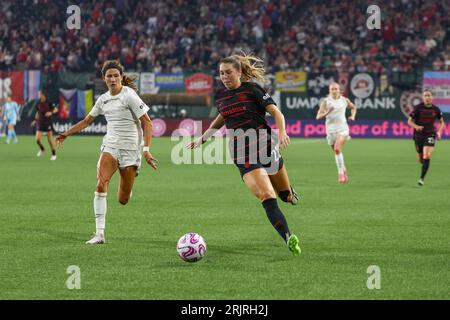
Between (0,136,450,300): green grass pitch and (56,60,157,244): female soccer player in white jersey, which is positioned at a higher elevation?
(56,60,157,244): female soccer player in white jersey

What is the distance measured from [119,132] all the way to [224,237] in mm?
2008

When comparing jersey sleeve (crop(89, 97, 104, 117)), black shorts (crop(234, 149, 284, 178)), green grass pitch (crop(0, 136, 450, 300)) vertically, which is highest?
jersey sleeve (crop(89, 97, 104, 117))

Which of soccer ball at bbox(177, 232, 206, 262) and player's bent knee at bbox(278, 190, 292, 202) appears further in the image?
player's bent knee at bbox(278, 190, 292, 202)

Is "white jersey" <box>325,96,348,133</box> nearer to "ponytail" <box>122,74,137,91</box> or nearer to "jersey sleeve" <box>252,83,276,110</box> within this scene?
"ponytail" <box>122,74,137,91</box>

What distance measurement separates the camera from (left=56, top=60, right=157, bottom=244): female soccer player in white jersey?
12055mm

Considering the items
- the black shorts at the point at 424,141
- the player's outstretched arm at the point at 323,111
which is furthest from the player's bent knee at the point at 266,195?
the player's outstretched arm at the point at 323,111

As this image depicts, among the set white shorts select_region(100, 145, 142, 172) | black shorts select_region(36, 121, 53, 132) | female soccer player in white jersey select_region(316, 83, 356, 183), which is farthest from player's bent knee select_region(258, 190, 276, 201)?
black shorts select_region(36, 121, 53, 132)

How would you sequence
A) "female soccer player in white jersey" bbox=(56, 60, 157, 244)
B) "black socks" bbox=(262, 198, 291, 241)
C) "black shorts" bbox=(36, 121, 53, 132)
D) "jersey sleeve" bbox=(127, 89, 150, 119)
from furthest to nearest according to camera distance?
"black shorts" bbox=(36, 121, 53, 132) < "jersey sleeve" bbox=(127, 89, 150, 119) < "female soccer player in white jersey" bbox=(56, 60, 157, 244) < "black socks" bbox=(262, 198, 291, 241)

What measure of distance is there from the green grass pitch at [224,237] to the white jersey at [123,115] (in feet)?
4.25

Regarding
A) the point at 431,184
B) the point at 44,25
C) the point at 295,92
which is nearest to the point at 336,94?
the point at 431,184

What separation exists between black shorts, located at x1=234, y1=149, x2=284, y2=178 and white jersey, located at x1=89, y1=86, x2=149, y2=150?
1904 mm

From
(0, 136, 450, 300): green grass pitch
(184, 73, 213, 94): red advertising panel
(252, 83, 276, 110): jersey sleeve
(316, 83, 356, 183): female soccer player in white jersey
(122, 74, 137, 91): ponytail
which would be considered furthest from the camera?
(184, 73, 213, 94): red advertising panel

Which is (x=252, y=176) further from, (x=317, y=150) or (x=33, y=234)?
(x=317, y=150)

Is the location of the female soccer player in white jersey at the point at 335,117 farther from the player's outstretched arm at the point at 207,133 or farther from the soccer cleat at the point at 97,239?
the soccer cleat at the point at 97,239
